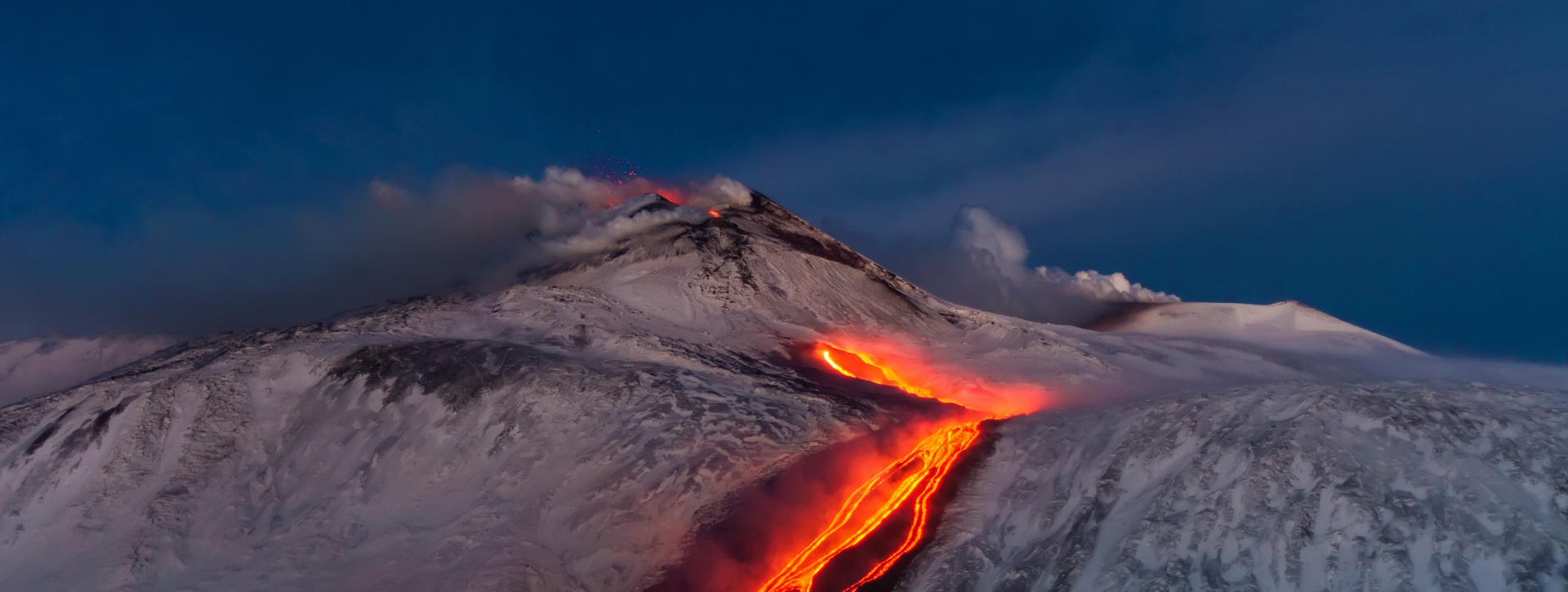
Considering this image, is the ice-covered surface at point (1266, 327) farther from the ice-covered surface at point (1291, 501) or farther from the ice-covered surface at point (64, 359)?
the ice-covered surface at point (64, 359)

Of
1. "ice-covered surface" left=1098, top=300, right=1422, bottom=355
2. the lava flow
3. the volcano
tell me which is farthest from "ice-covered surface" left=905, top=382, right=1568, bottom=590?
"ice-covered surface" left=1098, top=300, right=1422, bottom=355

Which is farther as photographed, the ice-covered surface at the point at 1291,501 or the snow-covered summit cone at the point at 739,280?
the snow-covered summit cone at the point at 739,280

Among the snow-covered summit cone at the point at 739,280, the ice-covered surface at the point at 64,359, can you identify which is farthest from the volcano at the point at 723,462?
the ice-covered surface at the point at 64,359

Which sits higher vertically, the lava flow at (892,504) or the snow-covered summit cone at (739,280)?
the snow-covered summit cone at (739,280)

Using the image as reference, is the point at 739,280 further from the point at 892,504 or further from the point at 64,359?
the point at 64,359

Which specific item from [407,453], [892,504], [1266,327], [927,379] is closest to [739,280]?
[927,379]

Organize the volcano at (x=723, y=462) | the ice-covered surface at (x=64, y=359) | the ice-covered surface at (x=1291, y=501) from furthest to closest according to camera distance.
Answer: the ice-covered surface at (x=64, y=359)
the volcano at (x=723, y=462)
the ice-covered surface at (x=1291, y=501)

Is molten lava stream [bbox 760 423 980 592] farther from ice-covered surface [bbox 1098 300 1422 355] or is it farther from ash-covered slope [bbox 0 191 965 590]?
ice-covered surface [bbox 1098 300 1422 355]
